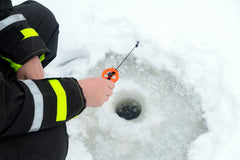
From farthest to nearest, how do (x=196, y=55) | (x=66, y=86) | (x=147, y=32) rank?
(x=147, y=32)
(x=196, y=55)
(x=66, y=86)

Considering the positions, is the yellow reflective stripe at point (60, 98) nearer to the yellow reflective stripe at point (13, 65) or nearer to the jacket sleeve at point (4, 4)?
the yellow reflective stripe at point (13, 65)

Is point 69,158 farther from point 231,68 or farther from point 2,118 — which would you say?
point 231,68

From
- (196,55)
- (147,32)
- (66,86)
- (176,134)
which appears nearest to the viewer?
(66,86)

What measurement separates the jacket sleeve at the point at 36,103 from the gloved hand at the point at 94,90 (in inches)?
3.1

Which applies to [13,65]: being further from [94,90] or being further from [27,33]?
[94,90]

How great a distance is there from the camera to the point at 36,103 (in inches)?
28.9

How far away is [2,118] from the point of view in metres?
0.65

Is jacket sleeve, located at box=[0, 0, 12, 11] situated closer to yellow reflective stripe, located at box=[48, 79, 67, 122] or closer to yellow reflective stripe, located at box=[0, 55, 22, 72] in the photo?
yellow reflective stripe, located at box=[0, 55, 22, 72]

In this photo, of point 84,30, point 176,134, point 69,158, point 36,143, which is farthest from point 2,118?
point 84,30

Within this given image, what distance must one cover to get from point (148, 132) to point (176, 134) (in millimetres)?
183

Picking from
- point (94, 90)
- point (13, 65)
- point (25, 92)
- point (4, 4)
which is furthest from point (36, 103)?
point (4, 4)

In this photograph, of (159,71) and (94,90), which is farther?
(159,71)

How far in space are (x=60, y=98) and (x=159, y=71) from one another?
980 mm

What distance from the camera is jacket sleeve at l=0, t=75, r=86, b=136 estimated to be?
0.67 m
